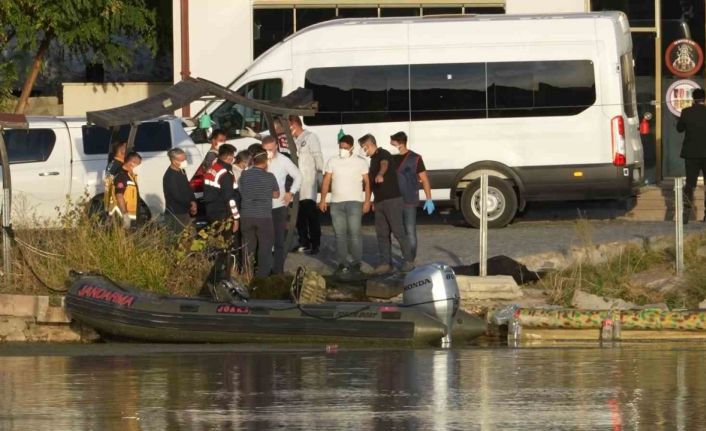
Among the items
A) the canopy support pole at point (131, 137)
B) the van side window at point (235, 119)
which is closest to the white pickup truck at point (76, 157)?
the van side window at point (235, 119)

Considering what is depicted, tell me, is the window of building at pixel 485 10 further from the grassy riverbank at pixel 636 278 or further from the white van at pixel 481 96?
the grassy riverbank at pixel 636 278

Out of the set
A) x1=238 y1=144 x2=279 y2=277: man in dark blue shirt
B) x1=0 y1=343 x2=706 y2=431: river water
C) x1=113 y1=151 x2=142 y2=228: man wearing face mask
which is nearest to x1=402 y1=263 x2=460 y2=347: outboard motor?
x1=0 y1=343 x2=706 y2=431: river water

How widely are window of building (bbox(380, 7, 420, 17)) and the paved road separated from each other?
154 inches

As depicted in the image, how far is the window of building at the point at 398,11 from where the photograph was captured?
28.6 m

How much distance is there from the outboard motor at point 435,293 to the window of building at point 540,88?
8209 mm

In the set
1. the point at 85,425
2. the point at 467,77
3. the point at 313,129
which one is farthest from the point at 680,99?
the point at 85,425

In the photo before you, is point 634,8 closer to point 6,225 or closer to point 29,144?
point 29,144

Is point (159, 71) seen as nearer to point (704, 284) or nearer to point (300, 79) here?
point (300, 79)

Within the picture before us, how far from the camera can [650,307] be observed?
18.0 meters

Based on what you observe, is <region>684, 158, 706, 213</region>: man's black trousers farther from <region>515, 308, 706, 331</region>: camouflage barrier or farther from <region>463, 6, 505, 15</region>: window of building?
<region>515, 308, 706, 331</region>: camouflage barrier

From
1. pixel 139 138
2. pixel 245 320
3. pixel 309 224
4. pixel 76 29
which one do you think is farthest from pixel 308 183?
pixel 76 29

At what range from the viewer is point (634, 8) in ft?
93.4

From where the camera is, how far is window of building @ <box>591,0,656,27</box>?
28.4m

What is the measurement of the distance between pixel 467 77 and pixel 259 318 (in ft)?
29.4
